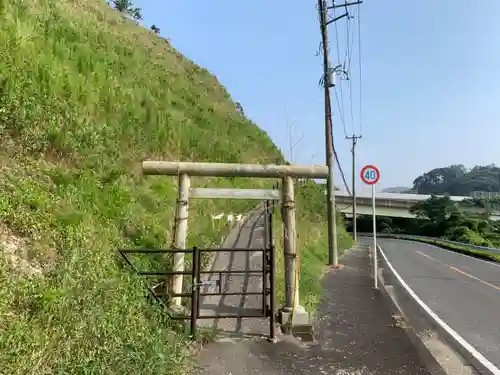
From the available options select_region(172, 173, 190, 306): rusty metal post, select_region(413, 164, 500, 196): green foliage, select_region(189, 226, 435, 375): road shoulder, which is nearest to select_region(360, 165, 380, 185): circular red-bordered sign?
select_region(189, 226, 435, 375): road shoulder

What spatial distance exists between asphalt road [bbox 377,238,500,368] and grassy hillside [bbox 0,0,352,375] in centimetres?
555

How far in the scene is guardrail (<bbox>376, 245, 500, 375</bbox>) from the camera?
657 cm

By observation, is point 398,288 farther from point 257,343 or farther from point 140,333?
point 140,333

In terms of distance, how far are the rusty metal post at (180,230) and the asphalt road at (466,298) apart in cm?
517

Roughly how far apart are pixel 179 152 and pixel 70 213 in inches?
290

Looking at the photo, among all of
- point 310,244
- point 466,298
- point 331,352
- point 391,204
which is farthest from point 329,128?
point 391,204

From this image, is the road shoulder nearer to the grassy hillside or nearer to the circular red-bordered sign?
the grassy hillside

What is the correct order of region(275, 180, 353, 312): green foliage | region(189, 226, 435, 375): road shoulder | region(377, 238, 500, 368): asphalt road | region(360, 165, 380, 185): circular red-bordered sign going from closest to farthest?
1. region(189, 226, 435, 375): road shoulder
2. region(377, 238, 500, 368): asphalt road
3. region(275, 180, 353, 312): green foliage
4. region(360, 165, 380, 185): circular red-bordered sign

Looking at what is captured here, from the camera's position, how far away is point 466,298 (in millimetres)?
12141

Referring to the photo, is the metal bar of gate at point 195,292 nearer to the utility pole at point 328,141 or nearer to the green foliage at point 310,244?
the green foliage at point 310,244

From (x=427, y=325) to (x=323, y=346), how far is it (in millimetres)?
3160

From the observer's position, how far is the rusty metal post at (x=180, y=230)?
7.58 meters

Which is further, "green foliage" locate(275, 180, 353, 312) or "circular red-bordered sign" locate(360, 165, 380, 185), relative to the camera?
"circular red-bordered sign" locate(360, 165, 380, 185)

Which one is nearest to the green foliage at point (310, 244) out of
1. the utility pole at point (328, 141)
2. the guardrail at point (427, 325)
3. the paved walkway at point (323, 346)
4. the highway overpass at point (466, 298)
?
the paved walkway at point (323, 346)
